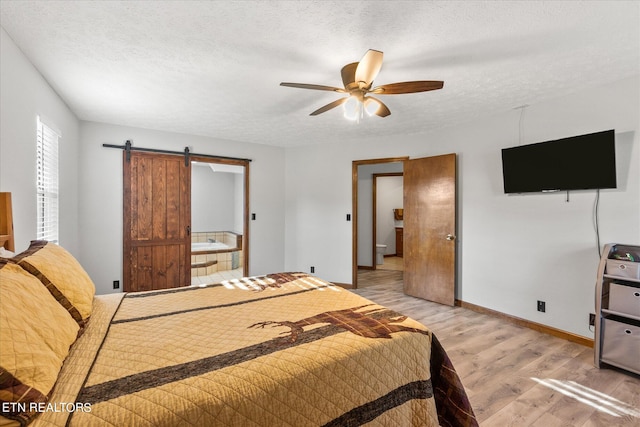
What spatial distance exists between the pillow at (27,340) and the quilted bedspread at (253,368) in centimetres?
6

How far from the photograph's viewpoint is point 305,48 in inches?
79.4

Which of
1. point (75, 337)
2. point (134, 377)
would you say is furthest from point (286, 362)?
point (75, 337)

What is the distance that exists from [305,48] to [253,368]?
1.99 metres

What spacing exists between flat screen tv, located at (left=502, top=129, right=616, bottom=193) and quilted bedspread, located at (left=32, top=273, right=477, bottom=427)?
2339 mm

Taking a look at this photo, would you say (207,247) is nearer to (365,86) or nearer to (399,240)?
(399,240)

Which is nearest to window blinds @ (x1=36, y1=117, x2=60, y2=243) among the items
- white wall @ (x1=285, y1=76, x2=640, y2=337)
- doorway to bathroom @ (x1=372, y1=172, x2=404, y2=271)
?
white wall @ (x1=285, y1=76, x2=640, y2=337)

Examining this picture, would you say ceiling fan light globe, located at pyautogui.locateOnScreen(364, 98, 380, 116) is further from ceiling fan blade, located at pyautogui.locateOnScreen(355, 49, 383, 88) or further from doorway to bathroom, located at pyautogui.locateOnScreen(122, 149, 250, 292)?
doorway to bathroom, located at pyautogui.locateOnScreen(122, 149, 250, 292)

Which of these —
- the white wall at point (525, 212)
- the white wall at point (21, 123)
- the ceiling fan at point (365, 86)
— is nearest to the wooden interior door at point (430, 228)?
the white wall at point (525, 212)

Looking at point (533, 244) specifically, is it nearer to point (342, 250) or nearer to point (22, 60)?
point (342, 250)

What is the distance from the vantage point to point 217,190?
782 centimetres

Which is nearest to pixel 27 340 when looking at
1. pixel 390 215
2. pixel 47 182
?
pixel 47 182

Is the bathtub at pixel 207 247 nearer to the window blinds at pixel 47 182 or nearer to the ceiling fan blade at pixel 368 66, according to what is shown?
the window blinds at pixel 47 182

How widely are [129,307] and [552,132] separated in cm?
405

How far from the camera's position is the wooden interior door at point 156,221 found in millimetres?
3932
